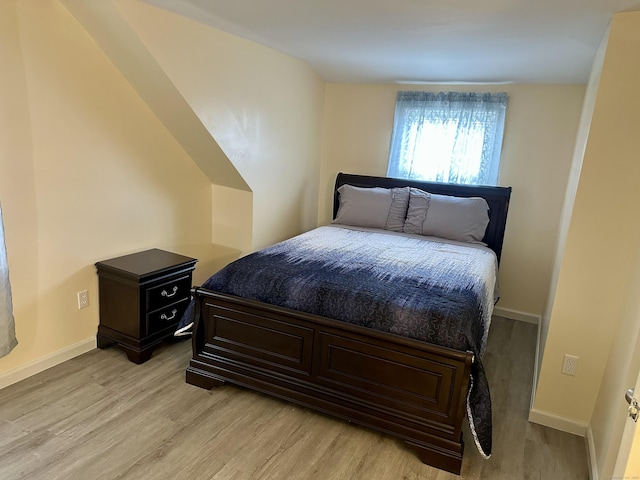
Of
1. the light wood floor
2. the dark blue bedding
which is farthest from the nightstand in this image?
the dark blue bedding

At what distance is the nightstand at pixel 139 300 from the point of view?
8.76ft

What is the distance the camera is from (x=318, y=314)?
2.25 metres

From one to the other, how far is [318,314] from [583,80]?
277 cm

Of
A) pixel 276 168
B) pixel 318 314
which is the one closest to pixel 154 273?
pixel 318 314

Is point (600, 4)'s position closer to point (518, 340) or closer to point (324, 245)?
point (324, 245)

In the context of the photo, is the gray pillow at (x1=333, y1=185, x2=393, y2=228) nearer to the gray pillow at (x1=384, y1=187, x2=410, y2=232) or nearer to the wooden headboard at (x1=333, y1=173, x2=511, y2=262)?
the gray pillow at (x1=384, y1=187, x2=410, y2=232)

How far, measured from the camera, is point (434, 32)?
253cm

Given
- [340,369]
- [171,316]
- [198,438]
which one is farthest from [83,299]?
[340,369]

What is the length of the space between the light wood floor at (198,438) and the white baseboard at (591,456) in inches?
1.5

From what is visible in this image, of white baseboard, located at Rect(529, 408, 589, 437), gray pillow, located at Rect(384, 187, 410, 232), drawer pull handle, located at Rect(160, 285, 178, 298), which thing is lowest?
white baseboard, located at Rect(529, 408, 589, 437)

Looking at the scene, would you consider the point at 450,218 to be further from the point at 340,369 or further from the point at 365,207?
the point at 340,369

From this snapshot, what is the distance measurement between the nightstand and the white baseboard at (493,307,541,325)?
9.00ft

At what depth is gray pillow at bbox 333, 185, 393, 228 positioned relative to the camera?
3.81 metres

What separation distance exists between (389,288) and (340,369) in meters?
0.49
